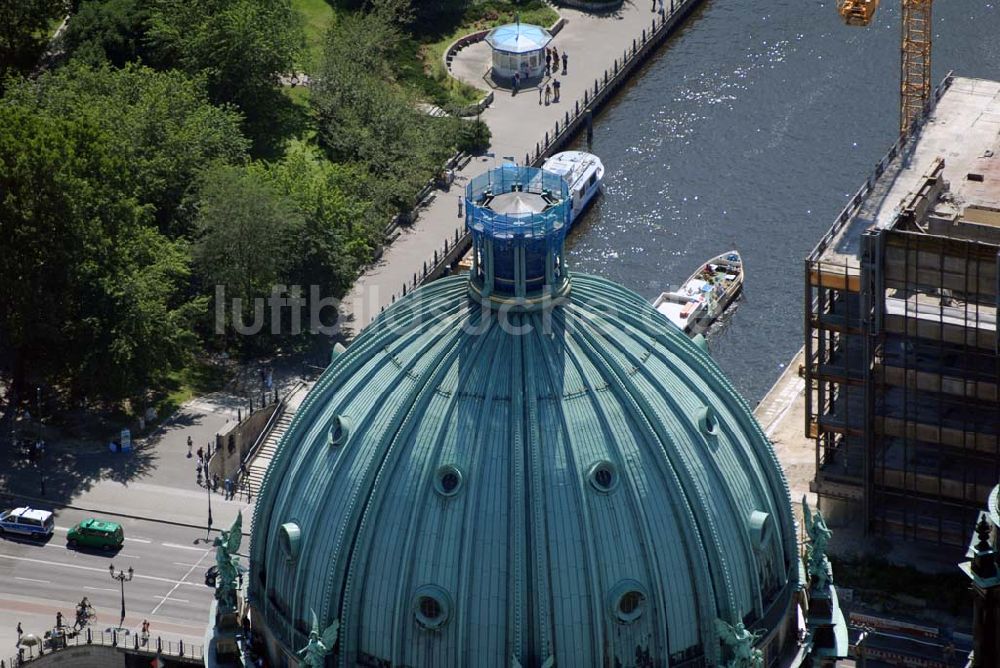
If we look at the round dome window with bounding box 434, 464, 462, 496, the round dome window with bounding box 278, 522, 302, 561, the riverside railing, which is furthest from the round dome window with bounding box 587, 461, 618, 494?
the riverside railing

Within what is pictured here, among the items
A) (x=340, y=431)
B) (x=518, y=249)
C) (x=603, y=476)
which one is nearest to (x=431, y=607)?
(x=603, y=476)

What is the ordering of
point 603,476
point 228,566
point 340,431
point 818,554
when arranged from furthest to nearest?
point 228,566 < point 818,554 < point 340,431 < point 603,476

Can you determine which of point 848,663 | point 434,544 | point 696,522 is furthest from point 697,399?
point 848,663

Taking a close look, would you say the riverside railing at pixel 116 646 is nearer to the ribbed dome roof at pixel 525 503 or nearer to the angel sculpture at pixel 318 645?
the ribbed dome roof at pixel 525 503

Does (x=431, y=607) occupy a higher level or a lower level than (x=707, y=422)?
lower

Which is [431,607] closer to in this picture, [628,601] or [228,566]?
[628,601]
